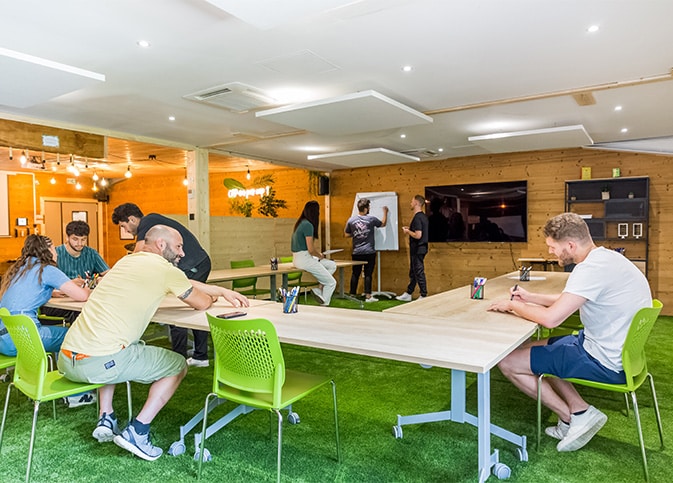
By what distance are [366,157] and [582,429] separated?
524cm

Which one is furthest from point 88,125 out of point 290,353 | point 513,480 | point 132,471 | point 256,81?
point 513,480

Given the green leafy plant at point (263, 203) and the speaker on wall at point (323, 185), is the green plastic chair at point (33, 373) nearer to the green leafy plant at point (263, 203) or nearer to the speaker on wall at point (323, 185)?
the green leafy plant at point (263, 203)

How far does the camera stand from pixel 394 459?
8.22 feet

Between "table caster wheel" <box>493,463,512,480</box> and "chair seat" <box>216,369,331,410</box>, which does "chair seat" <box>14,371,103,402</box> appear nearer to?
Answer: "chair seat" <box>216,369,331,410</box>

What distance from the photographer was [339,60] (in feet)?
11.3

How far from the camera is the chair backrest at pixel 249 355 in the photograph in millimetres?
2076

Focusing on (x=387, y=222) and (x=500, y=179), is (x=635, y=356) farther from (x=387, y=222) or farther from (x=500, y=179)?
(x=387, y=222)

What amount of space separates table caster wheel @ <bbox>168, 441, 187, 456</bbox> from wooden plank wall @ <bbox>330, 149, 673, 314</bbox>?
6.38m

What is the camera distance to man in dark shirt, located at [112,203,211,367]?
3750 millimetres

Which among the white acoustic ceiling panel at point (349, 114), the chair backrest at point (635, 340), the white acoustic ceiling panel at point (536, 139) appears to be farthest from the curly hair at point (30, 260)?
the white acoustic ceiling panel at point (536, 139)

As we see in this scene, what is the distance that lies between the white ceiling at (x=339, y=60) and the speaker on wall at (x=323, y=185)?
12.4 feet

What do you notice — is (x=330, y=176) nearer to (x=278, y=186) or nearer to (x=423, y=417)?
(x=278, y=186)

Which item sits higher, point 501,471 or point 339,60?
point 339,60

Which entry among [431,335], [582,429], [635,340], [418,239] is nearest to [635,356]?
[635,340]
